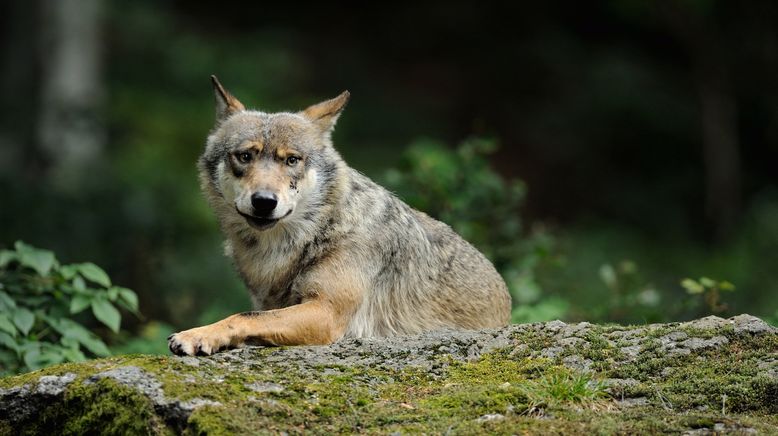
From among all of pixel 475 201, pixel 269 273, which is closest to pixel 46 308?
pixel 269 273

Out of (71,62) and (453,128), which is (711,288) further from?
(453,128)

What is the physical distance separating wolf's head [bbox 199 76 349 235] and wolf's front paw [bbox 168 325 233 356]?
86 centimetres

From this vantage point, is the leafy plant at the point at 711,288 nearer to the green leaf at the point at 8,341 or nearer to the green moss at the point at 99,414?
the green moss at the point at 99,414

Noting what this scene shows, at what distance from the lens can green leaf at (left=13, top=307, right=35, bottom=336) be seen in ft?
20.2

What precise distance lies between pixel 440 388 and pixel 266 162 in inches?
84.5

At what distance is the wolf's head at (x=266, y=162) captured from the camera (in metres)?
6.21

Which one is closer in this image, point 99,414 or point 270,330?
point 99,414

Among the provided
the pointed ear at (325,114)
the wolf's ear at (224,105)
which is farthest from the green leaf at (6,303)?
the pointed ear at (325,114)

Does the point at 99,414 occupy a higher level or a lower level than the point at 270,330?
lower

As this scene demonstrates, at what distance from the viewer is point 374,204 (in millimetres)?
6887

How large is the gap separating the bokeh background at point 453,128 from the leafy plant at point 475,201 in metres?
0.02

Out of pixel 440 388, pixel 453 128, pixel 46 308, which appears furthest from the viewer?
pixel 453 128

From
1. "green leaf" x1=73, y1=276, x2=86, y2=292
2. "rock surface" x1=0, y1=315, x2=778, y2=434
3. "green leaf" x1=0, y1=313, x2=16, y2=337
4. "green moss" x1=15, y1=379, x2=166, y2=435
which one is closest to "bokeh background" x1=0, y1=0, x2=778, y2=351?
"green leaf" x1=73, y1=276, x2=86, y2=292

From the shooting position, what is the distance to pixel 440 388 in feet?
16.5
